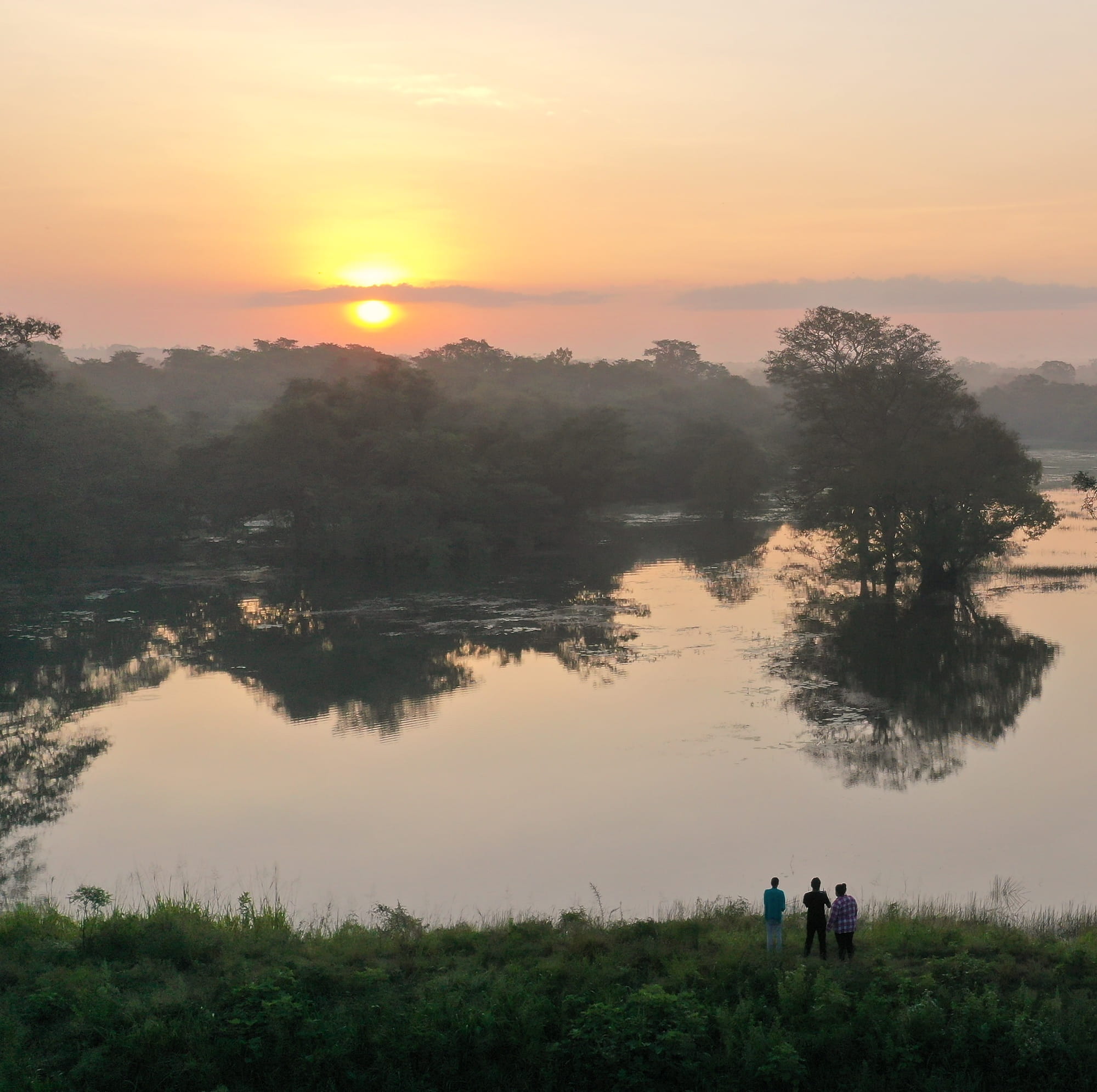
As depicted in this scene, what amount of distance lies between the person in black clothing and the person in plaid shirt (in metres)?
0.13

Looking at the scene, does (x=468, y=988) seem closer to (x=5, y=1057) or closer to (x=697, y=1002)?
(x=697, y=1002)

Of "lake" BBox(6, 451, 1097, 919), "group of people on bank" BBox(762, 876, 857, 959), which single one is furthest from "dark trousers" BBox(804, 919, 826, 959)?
"lake" BBox(6, 451, 1097, 919)

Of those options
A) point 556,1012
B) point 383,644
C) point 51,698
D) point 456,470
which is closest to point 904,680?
point 383,644

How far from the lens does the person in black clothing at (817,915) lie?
45.4 feet

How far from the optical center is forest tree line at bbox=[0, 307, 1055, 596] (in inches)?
1805

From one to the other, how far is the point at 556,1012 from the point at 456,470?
4737 centimetres

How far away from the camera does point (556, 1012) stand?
13281 mm

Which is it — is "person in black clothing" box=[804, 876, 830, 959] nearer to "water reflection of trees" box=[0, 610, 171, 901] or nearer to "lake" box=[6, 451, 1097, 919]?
"lake" box=[6, 451, 1097, 919]

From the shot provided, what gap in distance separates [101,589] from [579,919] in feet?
134

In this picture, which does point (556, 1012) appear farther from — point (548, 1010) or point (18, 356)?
point (18, 356)

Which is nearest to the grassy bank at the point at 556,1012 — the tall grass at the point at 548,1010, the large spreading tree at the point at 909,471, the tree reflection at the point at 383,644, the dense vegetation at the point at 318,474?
the tall grass at the point at 548,1010

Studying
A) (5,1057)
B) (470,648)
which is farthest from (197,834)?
(470,648)

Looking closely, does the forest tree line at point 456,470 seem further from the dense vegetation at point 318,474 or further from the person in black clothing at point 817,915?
the person in black clothing at point 817,915

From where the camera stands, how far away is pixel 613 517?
3054 inches
